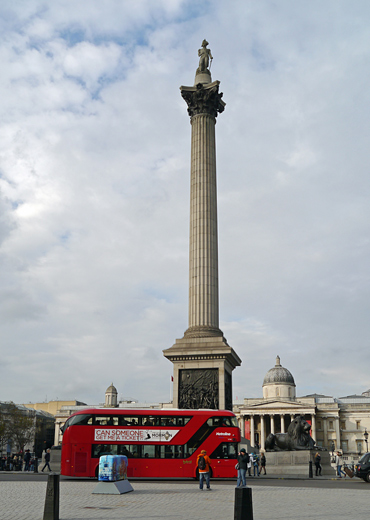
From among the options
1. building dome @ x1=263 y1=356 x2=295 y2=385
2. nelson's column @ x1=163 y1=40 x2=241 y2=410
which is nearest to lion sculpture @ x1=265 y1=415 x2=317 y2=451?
nelson's column @ x1=163 y1=40 x2=241 y2=410

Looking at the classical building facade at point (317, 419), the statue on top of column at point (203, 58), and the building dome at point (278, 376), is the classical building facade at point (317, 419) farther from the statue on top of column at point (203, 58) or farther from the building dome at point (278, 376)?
the statue on top of column at point (203, 58)

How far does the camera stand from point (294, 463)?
36406mm

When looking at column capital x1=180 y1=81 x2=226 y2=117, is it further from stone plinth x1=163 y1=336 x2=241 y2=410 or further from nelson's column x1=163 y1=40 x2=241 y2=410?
stone plinth x1=163 y1=336 x2=241 y2=410

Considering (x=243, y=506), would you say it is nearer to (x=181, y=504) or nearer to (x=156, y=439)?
(x=181, y=504)

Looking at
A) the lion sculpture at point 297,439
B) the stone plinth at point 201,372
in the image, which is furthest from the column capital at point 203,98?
the lion sculpture at point 297,439

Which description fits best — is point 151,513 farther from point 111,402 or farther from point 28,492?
point 111,402

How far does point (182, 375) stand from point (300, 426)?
27.5 feet

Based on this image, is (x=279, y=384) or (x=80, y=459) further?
(x=279, y=384)

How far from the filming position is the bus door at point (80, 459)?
27.3 meters

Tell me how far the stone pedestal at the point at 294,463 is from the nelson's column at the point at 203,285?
176 inches

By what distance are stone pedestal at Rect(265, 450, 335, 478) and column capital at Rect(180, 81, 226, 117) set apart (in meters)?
26.4

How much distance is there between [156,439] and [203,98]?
28029 millimetres

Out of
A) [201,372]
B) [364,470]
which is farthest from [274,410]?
[364,470]

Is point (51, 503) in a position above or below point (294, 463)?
above
